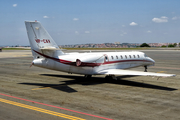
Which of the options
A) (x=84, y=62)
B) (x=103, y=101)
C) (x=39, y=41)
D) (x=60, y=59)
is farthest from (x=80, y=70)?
(x=103, y=101)

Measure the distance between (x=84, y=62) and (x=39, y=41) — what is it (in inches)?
178

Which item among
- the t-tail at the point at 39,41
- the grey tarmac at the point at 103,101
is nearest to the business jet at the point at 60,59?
the t-tail at the point at 39,41

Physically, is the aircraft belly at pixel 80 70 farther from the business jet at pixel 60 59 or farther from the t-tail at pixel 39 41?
the t-tail at pixel 39 41

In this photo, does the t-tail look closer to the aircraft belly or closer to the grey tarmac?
the aircraft belly

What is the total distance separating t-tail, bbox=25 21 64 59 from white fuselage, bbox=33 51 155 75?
371 millimetres

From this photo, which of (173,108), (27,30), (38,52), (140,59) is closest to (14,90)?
(38,52)

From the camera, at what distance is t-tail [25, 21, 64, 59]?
64.0ft

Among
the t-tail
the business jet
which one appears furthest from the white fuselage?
the t-tail

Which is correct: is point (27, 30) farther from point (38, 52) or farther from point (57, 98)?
point (57, 98)

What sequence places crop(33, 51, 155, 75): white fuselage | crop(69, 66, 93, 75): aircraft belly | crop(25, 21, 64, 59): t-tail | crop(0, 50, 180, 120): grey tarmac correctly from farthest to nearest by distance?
crop(69, 66, 93, 75): aircraft belly
crop(33, 51, 155, 75): white fuselage
crop(25, 21, 64, 59): t-tail
crop(0, 50, 180, 120): grey tarmac

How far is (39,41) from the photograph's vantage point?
19.7 meters

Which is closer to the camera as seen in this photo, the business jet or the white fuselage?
the business jet

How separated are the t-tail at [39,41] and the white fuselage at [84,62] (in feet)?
1.22

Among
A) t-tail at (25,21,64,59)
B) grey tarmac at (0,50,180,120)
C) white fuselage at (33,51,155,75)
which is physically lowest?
grey tarmac at (0,50,180,120)
